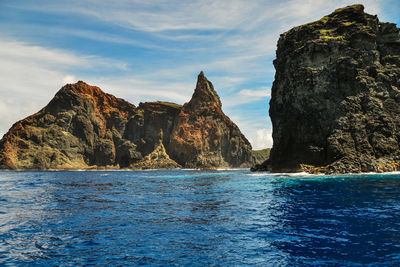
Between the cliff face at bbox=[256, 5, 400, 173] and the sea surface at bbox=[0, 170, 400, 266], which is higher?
the cliff face at bbox=[256, 5, 400, 173]

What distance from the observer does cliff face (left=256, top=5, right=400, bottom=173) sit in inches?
2571

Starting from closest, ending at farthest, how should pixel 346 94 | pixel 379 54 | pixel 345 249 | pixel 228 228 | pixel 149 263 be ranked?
pixel 149 263, pixel 345 249, pixel 228 228, pixel 346 94, pixel 379 54

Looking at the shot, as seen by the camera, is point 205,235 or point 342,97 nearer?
Answer: point 205,235

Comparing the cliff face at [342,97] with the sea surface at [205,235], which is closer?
the sea surface at [205,235]

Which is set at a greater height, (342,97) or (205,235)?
(342,97)

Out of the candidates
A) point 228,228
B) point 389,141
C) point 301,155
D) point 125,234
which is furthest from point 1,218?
point 389,141

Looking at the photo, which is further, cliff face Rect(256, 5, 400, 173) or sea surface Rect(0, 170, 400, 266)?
cliff face Rect(256, 5, 400, 173)

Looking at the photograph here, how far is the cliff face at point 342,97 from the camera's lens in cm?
6531

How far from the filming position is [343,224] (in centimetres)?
1505

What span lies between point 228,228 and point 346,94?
2684 inches

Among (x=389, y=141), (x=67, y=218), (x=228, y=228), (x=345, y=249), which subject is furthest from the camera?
(x=389, y=141)

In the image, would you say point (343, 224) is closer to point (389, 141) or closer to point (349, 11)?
point (389, 141)

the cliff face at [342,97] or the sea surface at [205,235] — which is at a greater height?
the cliff face at [342,97]

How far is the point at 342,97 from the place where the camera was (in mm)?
70750
